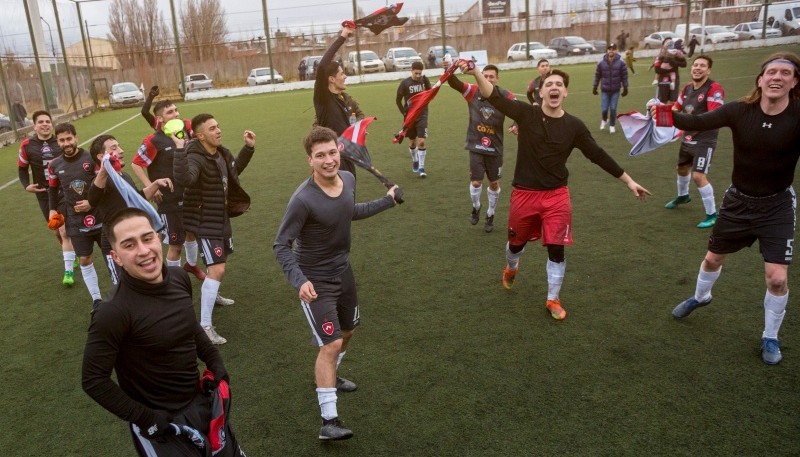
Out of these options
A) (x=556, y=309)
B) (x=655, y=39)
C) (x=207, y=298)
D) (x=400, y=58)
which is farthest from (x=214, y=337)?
(x=655, y=39)

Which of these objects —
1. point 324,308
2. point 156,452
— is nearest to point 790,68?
point 324,308

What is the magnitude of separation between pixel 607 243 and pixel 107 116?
27819 millimetres

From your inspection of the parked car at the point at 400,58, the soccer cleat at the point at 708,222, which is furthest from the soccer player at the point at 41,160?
the parked car at the point at 400,58

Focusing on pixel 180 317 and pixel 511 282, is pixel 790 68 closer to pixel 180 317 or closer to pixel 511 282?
pixel 511 282

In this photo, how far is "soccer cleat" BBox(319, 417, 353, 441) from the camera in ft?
13.4

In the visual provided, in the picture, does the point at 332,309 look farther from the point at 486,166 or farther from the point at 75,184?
the point at 486,166

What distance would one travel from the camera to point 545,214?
5840 millimetres

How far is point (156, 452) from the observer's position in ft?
9.73

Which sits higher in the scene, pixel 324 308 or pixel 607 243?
pixel 324 308

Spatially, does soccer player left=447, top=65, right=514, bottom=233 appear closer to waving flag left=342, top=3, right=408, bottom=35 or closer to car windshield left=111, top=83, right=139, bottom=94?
waving flag left=342, top=3, right=408, bottom=35

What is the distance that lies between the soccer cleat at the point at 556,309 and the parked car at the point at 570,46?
36037 millimetres

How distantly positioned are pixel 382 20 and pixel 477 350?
368cm

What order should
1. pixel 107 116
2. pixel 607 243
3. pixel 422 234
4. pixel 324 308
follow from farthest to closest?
pixel 107 116 → pixel 422 234 → pixel 607 243 → pixel 324 308

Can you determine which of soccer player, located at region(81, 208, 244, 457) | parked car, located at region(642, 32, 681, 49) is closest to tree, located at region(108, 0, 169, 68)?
parked car, located at region(642, 32, 681, 49)
